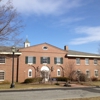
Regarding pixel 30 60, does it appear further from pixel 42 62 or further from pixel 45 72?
Result: pixel 45 72

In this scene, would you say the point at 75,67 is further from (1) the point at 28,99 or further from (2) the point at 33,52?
(1) the point at 28,99

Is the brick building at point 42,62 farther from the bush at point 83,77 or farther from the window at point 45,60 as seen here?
the bush at point 83,77

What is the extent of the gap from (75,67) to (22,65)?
1287cm

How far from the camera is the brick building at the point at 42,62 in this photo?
119 ft

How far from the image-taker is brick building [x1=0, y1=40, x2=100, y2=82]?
1430 inches

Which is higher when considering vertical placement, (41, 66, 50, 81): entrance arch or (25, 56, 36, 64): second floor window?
(25, 56, 36, 64): second floor window

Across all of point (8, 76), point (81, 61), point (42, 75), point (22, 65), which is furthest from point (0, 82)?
point (81, 61)

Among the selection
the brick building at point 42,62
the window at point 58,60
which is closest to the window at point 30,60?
the brick building at point 42,62

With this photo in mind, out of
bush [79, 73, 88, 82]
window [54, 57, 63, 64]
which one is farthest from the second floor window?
bush [79, 73, 88, 82]

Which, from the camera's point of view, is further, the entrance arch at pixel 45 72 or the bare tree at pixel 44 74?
the entrance arch at pixel 45 72

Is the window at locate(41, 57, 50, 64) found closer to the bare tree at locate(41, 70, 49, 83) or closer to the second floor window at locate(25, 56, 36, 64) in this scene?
the second floor window at locate(25, 56, 36, 64)

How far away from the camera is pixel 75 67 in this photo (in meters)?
42.1

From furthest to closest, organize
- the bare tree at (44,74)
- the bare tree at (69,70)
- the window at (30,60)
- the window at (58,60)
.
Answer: the bare tree at (69,70) → the window at (58,60) → the window at (30,60) → the bare tree at (44,74)

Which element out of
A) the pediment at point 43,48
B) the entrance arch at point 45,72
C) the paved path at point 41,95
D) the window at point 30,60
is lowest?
the paved path at point 41,95
